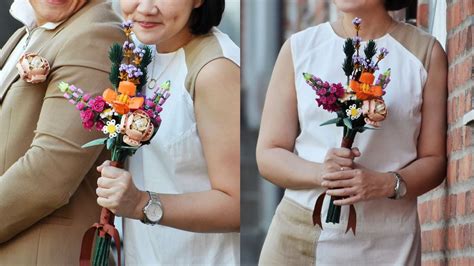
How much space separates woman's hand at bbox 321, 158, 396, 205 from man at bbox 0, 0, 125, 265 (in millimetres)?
659

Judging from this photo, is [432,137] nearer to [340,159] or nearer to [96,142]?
[340,159]

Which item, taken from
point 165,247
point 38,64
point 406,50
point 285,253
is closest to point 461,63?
point 406,50

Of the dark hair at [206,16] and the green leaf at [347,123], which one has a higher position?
the dark hair at [206,16]

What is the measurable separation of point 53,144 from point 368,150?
2.72 ft

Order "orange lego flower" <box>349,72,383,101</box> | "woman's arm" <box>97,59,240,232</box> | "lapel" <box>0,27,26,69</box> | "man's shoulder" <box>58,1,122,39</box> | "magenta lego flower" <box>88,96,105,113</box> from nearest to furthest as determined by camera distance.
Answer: "orange lego flower" <box>349,72,383,101</box> < "magenta lego flower" <box>88,96,105,113</box> < "woman's arm" <box>97,59,240,232</box> < "man's shoulder" <box>58,1,122,39</box> < "lapel" <box>0,27,26,69</box>

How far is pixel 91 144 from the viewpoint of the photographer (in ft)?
8.57

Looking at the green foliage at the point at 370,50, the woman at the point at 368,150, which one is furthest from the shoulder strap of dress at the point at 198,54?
the green foliage at the point at 370,50

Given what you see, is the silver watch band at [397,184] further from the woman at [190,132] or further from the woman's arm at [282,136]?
the woman at [190,132]

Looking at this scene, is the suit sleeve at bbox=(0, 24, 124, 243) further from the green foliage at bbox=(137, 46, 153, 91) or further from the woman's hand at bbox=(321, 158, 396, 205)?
the woman's hand at bbox=(321, 158, 396, 205)

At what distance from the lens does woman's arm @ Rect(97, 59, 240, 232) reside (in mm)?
2717

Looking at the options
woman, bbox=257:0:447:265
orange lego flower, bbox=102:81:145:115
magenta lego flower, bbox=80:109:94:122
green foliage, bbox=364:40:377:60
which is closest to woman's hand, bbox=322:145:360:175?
woman, bbox=257:0:447:265

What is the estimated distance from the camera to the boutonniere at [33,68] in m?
2.77

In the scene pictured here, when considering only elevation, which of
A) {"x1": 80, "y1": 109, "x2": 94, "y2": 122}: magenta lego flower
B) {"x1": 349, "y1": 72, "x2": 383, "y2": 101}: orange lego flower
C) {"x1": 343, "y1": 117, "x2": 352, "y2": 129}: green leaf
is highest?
{"x1": 349, "y1": 72, "x2": 383, "y2": 101}: orange lego flower

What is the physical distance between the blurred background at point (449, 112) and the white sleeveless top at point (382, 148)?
0.08 meters
